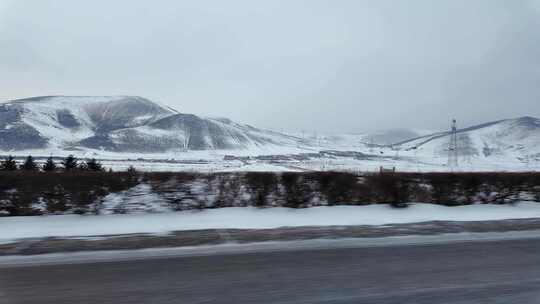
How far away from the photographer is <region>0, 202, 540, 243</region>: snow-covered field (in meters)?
11.1

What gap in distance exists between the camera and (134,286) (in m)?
6.75

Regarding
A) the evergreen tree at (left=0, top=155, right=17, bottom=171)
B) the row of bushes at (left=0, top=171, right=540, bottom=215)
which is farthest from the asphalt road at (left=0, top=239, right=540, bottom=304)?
the evergreen tree at (left=0, top=155, right=17, bottom=171)

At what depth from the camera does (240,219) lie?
12516 millimetres

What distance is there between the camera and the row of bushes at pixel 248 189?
39.4 ft

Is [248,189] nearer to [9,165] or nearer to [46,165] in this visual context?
[46,165]

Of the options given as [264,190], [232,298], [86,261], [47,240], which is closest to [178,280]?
[232,298]

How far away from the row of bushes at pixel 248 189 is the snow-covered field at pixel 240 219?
0.31 metres

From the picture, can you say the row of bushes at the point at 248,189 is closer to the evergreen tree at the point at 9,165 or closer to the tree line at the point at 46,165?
the tree line at the point at 46,165

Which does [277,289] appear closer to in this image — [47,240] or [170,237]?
[170,237]

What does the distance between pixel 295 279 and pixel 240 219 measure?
5.47 m

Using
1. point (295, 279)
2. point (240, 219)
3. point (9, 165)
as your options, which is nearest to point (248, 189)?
point (240, 219)

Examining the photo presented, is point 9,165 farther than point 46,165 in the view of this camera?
No

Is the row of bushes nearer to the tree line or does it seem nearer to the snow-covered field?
the snow-covered field

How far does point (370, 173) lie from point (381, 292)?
8.84 metres
